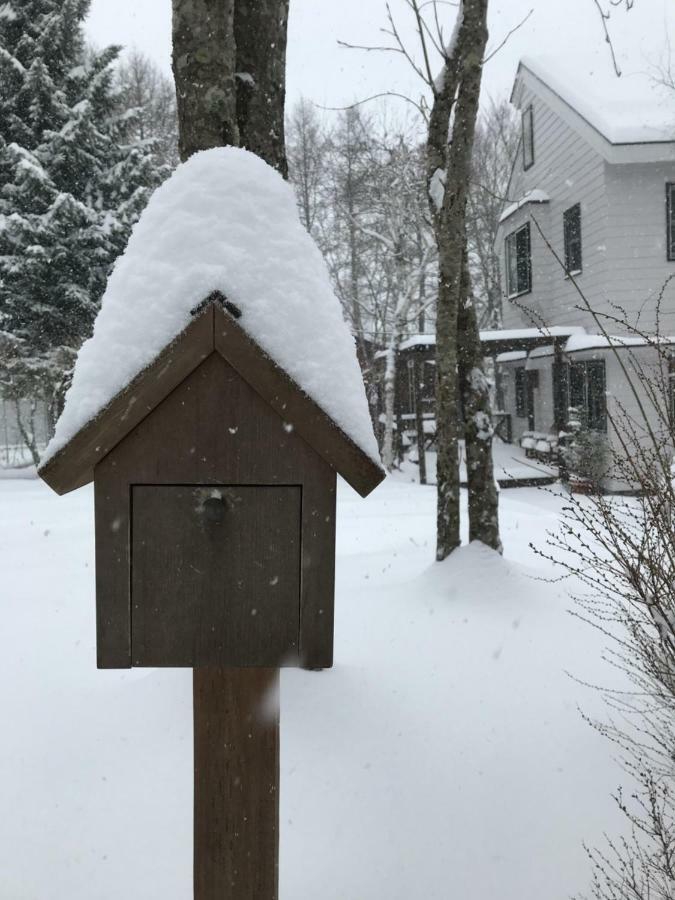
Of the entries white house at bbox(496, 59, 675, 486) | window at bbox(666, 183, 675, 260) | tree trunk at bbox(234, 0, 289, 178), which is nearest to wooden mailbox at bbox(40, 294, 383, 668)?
tree trunk at bbox(234, 0, 289, 178)

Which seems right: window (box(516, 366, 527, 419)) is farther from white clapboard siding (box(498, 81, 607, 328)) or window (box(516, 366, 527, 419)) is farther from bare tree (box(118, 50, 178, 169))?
bare tree (box(118, 50, 178, 169))

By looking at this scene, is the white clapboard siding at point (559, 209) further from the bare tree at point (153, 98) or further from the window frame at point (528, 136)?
the bare tree at point (153, 98)

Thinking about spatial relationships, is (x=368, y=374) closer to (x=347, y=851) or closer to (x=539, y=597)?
(x=539, y=597)

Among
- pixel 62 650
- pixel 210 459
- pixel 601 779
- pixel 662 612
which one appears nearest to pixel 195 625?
pixel 210 459

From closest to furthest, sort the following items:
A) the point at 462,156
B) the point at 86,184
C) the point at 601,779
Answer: the point at 601,779
the point at 462,156
the point at 86,184

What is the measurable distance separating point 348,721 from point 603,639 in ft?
6.67

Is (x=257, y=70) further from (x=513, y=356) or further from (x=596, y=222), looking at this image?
(x=513, y=356)

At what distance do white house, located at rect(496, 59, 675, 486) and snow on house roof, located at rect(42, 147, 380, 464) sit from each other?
9.68m

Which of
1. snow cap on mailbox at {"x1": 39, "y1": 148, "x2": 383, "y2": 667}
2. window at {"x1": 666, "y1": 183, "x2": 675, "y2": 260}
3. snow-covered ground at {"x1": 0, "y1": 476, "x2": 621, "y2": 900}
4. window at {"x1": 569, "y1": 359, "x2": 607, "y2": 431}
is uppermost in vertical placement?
window at {"x1": 666, "y1": 183, "x2": 675, "y2": 260}

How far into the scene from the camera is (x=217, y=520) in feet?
5.48

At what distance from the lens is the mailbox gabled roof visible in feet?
Answer: 5.09

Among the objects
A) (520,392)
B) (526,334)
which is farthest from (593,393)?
(520,392)

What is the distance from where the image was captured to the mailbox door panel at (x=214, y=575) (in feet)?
5.50

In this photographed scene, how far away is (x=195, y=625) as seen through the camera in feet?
5.57
